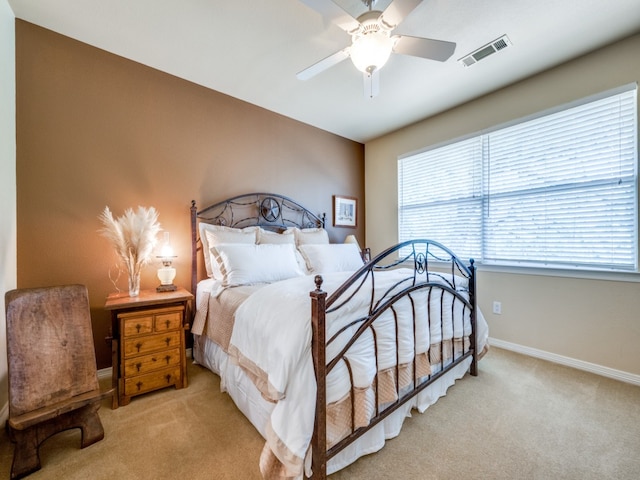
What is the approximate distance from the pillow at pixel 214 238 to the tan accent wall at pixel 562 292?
262 centimetres

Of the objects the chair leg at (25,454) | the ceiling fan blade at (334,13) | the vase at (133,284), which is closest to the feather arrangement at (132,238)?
the vase at (133,284)

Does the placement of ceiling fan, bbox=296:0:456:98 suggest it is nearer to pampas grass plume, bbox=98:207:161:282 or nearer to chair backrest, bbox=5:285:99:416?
pampas grass plume, bbox=98:207:161:282

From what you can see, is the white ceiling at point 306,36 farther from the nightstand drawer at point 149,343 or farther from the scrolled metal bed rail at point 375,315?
the nightstand drawer at point 149,343

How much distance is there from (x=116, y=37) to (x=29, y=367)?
2.34 meters

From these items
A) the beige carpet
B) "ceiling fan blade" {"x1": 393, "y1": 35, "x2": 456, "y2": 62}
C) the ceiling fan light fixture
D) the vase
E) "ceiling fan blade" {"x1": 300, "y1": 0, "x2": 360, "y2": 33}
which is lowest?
the beige carpet

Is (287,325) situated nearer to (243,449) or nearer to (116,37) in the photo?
(243,449)

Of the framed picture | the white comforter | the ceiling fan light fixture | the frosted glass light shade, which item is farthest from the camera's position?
the framed picture

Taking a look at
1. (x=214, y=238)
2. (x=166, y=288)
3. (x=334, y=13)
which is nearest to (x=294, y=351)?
(x=166, y=288)

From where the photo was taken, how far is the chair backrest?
1.38 metres

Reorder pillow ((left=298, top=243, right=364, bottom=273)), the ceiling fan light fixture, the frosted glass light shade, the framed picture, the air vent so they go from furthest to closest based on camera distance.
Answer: the framed picture < pillow ((left=298, top=243, right=364, bottom=273)) < the frosted glass light shade < the air vent < the ceiling fan light fixture

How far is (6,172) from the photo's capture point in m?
1.73

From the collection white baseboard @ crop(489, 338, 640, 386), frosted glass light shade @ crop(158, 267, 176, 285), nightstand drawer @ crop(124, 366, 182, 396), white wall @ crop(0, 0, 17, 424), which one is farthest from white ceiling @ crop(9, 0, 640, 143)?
white baseboard @ crop(489, 338, 640, 386)

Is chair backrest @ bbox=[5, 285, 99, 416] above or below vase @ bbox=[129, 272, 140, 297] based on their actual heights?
below

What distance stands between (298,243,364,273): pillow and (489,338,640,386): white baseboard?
1.72m
